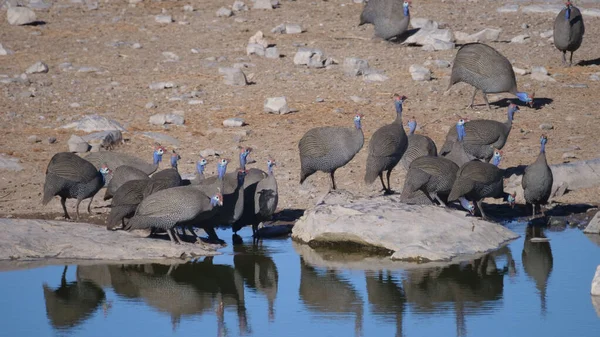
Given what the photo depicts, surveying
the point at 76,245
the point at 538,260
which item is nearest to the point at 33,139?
the point at 76,245

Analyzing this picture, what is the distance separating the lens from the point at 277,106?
13.4 metres

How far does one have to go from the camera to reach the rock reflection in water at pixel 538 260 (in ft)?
27.4

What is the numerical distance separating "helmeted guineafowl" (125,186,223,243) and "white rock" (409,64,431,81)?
20.0 ft

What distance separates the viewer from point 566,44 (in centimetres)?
1508

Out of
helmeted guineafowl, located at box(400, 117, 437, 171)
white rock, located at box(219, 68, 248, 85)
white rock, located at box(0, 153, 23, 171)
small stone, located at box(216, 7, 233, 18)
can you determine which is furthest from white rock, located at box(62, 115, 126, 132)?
small stone, located at box(216, 7, 233, 18)

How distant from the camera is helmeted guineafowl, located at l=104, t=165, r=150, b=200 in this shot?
33.7ft

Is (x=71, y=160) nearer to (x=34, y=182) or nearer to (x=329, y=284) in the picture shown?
(x=34, y=182)

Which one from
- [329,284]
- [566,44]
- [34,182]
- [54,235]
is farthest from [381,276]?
[566,44]

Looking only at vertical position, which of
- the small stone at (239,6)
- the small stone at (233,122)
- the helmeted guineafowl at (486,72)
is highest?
the small stone at (239,6)

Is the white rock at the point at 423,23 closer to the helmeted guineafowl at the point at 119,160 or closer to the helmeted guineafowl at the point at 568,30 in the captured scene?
the helmeted guineafowl at the point at 568,30

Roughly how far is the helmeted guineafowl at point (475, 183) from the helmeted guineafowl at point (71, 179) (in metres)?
3.26

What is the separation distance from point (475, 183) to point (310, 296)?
2.29m

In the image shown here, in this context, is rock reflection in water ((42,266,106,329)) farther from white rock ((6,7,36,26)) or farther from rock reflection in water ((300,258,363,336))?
white rock ((6,7,36,26))

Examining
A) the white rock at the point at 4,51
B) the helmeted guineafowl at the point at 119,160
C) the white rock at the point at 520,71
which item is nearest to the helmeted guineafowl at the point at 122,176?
the helmeted guineafowl at the point at 119,160
